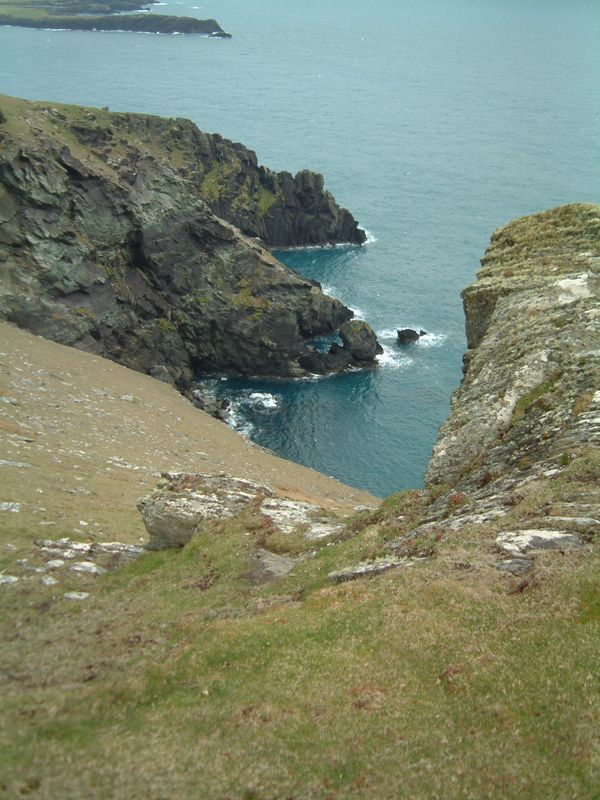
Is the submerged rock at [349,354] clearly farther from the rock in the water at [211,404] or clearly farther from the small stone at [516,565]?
the small stone at [516,565]

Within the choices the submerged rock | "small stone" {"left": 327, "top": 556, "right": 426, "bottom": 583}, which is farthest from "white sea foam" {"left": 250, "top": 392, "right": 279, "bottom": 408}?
"small stone" {"left": 327, "top": 556, "right": 426, "bottom": 583}

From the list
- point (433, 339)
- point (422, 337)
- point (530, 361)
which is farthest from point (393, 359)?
point (530, 361)

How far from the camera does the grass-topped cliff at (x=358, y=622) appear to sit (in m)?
→ 17.5

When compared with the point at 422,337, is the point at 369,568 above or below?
above

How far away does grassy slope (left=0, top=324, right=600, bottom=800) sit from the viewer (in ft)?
56.1

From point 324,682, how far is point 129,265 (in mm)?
96637

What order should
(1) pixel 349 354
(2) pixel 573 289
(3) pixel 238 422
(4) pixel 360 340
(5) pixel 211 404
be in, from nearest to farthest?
1. (2) pixel 573 289
2. (3) pixel 238 422
3. (5) pixel 211 404
4. (4) pixel 360 340
5. (1) pixel 349 354

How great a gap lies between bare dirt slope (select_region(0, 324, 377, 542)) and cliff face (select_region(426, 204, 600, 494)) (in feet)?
56.6

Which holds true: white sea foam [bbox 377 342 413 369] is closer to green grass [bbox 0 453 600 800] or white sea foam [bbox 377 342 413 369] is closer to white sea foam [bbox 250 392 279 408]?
white sea foam [bbox 250 392 279 408]

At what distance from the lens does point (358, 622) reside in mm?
23234

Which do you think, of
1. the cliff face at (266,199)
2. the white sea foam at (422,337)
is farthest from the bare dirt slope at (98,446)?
the cliff face at (266,199)

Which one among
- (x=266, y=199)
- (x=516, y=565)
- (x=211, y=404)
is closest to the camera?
(x=516, y=565)

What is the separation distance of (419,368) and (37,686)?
310 feet

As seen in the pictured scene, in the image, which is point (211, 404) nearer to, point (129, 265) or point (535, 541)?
point (129, 265)
